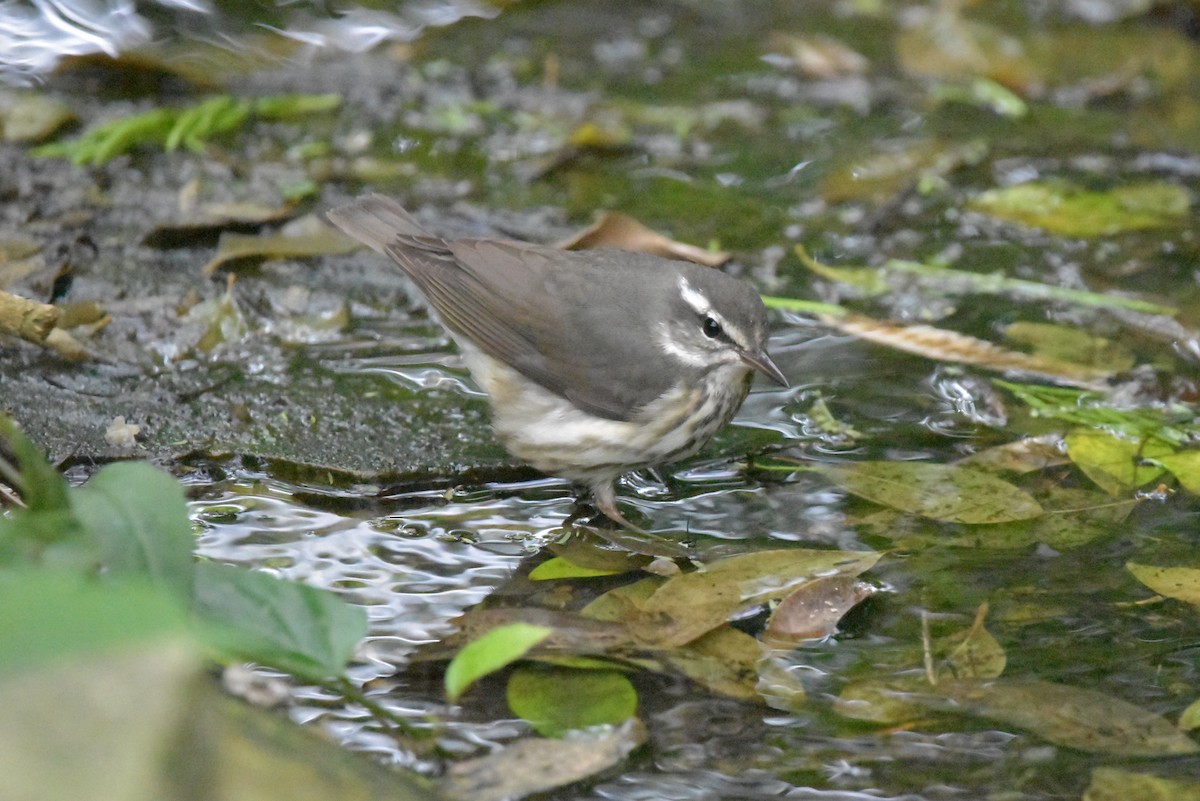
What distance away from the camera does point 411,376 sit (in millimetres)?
4738

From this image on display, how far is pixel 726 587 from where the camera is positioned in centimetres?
356

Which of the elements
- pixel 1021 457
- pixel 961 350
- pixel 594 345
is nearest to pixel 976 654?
Result: pixel 1021 457

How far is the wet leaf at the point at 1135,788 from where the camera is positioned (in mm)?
2746

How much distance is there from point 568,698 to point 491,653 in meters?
0.42

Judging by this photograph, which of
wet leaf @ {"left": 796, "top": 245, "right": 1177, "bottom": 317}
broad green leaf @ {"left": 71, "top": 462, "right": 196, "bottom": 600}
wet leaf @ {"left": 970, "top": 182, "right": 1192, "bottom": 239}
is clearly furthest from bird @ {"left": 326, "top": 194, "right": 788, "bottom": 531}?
wet leaf @ {"left": 970, "top": 182, "right": 1192, "bottom": 239}

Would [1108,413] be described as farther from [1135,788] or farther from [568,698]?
[568,698]

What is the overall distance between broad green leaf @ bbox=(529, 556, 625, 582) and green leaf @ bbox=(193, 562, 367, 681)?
1.11 m

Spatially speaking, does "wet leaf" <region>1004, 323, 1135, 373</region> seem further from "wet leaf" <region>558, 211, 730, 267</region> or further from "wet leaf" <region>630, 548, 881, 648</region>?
"wet leaf" <region>630, 548, 881, 648</region>

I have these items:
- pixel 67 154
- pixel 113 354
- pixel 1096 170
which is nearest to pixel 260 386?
pixel 113 354

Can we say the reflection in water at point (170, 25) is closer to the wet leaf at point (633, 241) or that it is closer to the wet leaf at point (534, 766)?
the wet leaf at point (633, 241)

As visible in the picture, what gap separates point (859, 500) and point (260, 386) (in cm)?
198

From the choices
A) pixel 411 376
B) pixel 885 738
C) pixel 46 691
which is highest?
pixel 46 691

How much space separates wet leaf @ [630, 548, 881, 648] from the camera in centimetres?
340

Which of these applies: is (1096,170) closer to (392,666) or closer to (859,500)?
(859,500)
